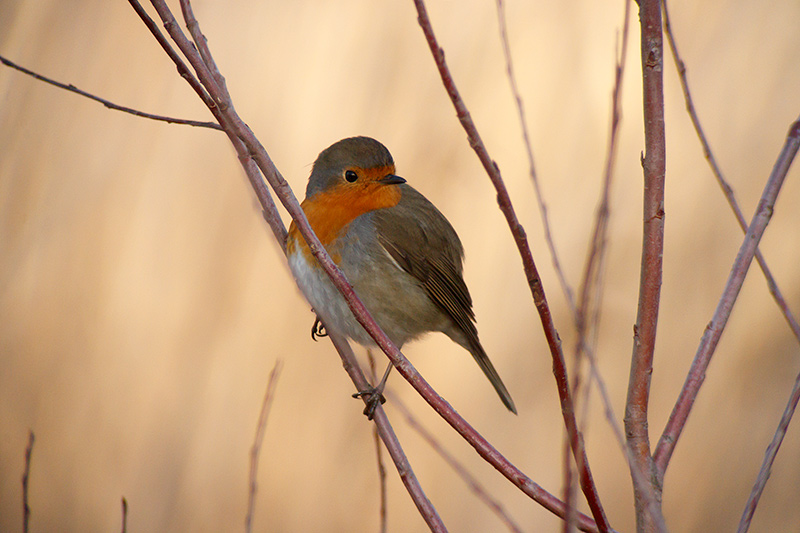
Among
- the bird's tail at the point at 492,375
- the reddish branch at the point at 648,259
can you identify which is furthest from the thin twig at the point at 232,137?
the bird's tail at the point at 492,375

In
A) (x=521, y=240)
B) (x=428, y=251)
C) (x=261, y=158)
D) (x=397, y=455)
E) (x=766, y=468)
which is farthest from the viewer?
(x=428, y=251)

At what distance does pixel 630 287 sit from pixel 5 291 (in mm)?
2418

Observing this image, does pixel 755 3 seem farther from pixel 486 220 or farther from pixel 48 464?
pixel 48 464

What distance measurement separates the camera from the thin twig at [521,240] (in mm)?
795

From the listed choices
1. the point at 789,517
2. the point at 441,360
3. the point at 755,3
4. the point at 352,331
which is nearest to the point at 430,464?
the point at 441,360

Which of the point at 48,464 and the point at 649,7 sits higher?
the point at 649,7

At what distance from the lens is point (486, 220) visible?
8.61 feet

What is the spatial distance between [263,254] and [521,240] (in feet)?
6.29

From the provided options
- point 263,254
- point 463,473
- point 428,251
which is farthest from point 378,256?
point 463,473

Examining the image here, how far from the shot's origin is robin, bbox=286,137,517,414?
215cm

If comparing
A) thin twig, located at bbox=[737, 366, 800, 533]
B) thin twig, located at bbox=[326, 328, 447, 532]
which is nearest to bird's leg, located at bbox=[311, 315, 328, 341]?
thin twig, located at bbox=[326, 328, 447, 532]

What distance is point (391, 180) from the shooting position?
86.1 inches

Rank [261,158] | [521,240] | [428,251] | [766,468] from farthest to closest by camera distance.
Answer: [428,251]
[261,158]
[766,468]
[521,240]

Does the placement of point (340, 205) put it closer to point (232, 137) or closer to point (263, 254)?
point (263, 254)
